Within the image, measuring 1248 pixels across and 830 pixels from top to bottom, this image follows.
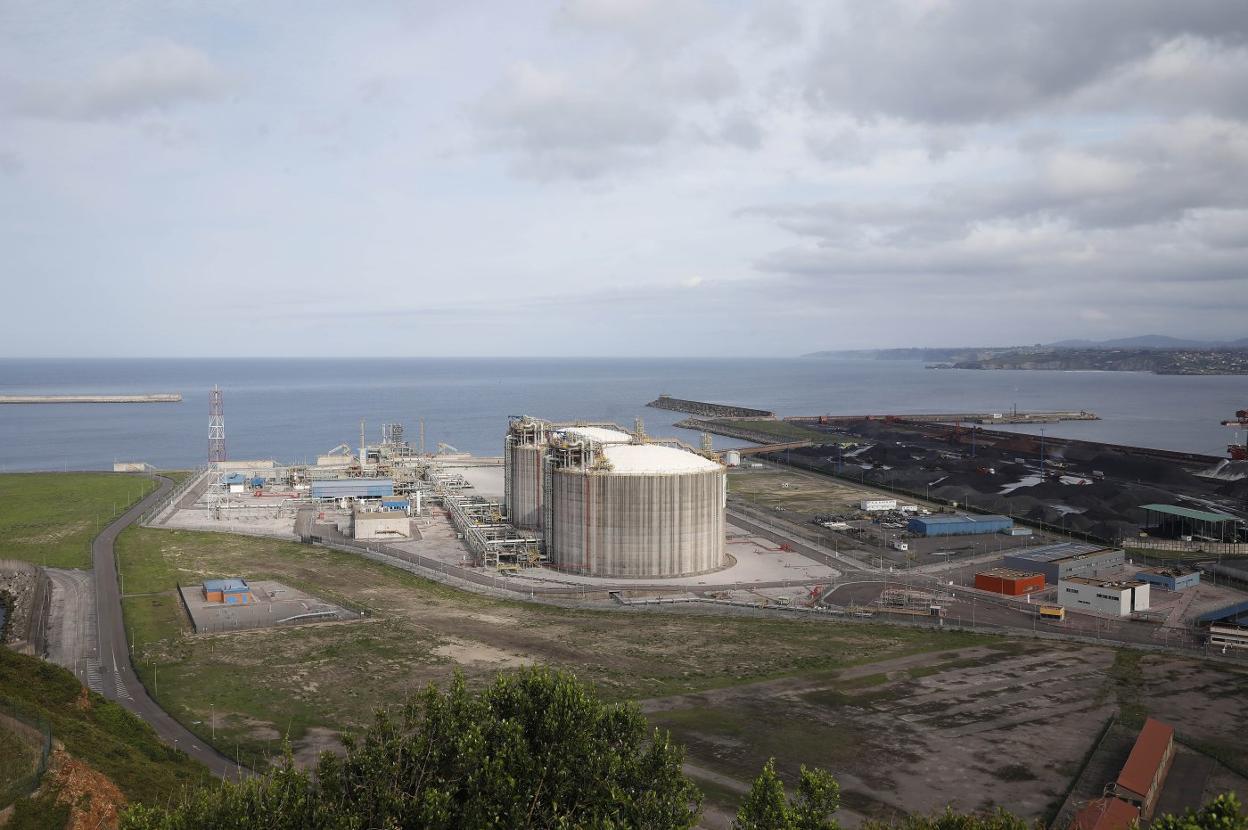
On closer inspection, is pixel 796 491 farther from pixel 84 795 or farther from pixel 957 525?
pixel 84 795

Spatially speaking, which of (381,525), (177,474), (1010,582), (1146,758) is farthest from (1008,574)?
(177,474)

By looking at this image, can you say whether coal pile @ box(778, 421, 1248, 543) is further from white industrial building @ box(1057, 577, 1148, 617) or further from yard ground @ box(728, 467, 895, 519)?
white industrial building @ box(1057, 577, 1148, 617)

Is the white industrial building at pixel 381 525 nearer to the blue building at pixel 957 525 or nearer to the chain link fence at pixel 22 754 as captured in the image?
the blue building at pixel 957 525

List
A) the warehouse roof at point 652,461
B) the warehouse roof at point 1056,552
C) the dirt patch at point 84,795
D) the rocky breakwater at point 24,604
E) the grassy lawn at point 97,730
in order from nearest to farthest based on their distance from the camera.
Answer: the dirt patch at point 84,795, the grassy lawn at point 97,730, the rocky breakwater at point 24,604, the warehouse roof at point 652,461, the warehouse roof at point 1056,552

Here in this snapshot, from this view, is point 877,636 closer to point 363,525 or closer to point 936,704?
point 936,704

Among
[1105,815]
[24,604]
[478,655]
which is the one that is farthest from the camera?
[24,604]

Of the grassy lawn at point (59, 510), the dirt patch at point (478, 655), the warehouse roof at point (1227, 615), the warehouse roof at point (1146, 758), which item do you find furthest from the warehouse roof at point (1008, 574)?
the grassy lawn at point (59, 510)

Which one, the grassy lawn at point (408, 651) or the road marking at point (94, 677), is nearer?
the grassy lawn at point (408, 651)
